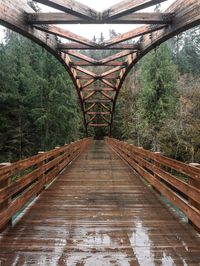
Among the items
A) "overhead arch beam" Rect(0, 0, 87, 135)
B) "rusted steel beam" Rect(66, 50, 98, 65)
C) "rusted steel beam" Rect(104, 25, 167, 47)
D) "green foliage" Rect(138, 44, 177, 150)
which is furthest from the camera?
"green foliage" Rect(138, 44, 177, 150)

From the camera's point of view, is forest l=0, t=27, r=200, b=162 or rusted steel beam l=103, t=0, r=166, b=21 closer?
rusted steel beam l=103, t=0, r=166, b=21

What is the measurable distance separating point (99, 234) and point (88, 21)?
402 centimetres

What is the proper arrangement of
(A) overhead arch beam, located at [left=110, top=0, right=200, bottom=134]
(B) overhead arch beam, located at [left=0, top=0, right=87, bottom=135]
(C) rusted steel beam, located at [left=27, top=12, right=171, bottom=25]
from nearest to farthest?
(A) overhead arch beam, located at [left=110, top=0, right=200, bottom=134] < (B) overhead arch beam, located at [left=0, top=0, right=87, bottom=135] < (C) rusted steel beam, located at [left=27, top=12, right=171, bottom=25]

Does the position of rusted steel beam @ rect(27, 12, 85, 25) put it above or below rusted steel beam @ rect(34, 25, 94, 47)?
below

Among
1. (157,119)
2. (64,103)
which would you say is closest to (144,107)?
(157,119)

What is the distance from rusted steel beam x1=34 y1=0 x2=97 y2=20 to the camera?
Result: 5.31m

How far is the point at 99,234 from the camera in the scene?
4355mm

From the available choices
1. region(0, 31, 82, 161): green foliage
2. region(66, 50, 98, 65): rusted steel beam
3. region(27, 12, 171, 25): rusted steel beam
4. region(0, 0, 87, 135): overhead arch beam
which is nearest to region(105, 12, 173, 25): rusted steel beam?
region(27, 12, 171, 25): rusted steel beam

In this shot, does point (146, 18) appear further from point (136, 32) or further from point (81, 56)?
point (81, 56)

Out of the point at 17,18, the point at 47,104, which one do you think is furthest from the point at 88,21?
the point at 47,104

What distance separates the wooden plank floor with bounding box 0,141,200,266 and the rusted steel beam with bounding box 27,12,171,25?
358 centimetres

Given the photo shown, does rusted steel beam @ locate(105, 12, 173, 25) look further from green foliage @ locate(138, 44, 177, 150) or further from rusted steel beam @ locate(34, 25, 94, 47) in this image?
green foliage @ locate(138, 44, 177, 150)

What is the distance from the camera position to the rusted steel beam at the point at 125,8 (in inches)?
210

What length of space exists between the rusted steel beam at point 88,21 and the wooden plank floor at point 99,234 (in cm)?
358
